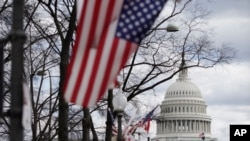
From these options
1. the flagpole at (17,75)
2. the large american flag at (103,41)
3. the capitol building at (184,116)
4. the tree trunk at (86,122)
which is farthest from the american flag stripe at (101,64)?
the capitol building at (184,116)

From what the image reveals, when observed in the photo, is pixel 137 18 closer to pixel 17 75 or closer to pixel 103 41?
pixel 103 41

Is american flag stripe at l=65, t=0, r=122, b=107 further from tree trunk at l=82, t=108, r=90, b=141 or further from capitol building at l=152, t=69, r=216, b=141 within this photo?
capitol building at l=152, t=69, r=216, b=141

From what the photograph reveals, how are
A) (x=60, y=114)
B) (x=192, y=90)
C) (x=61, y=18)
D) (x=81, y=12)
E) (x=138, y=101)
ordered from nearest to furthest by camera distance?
(x=81, y=12) < (x=60, y=114) < (x=61, y=18) < (x=138, y=101) < (x=192, y=90)

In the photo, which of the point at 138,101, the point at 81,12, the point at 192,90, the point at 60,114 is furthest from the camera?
the point at 192,90

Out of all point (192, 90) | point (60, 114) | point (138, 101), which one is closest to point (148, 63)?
point (138, 101)

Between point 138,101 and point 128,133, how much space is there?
Result: 10.8 metres

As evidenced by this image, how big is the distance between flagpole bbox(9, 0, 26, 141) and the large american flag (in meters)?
0.72

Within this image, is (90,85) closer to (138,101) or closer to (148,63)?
(148,63)

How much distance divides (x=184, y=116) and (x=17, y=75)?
159 m

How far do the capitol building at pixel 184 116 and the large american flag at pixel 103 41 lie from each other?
495 ft

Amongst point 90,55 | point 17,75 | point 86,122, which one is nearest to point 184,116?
point 86,122

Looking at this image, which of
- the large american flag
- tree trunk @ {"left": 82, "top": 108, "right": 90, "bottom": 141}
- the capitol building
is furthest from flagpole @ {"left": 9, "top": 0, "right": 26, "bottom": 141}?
the capitol building

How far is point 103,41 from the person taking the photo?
302 inches

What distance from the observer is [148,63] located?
29.1 metres
